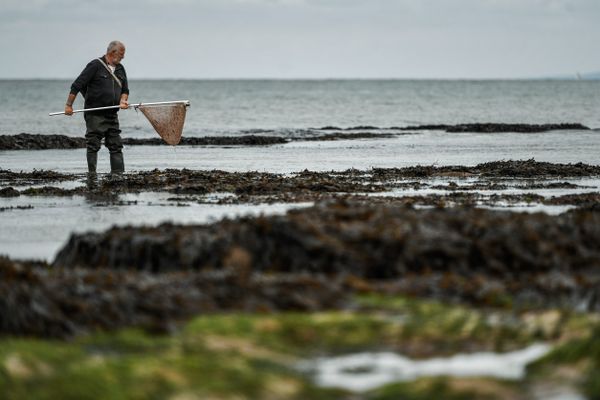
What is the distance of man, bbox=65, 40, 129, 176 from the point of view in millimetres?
18344

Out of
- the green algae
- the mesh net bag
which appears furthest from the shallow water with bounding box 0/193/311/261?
the green algae

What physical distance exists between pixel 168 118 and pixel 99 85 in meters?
2.11

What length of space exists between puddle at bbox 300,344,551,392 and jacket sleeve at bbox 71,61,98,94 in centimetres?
1340

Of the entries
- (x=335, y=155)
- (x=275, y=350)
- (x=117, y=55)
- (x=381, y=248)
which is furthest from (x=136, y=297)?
(x=335, y=155)

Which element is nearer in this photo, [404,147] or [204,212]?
[204,212]

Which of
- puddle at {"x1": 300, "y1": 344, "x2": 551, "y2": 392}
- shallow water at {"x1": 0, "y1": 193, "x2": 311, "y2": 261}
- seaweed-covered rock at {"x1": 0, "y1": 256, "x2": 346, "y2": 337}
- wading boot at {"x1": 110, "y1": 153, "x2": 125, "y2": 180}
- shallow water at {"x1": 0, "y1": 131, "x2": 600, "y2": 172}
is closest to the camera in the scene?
puddle at {"x1": 300, "y1": 344, "x2": 551, "y2": 392}

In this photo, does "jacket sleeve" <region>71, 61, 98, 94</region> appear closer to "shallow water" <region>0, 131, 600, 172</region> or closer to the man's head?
the man's head

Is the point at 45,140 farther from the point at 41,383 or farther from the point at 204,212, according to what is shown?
the point at 41,383

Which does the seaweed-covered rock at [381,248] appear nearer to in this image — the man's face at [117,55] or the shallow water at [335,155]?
the man's face at [117,55]

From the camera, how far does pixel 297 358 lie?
18.9 feet

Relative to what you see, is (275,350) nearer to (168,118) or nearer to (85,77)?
(85,77)

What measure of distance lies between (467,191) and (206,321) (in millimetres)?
10439

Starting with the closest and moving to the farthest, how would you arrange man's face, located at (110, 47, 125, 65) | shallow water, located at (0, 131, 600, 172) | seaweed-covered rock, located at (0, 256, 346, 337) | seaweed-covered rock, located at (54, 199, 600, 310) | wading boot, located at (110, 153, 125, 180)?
seaweed-covered rock, located at (0, 256, 346, 337) < seaweed-covered rock, located at (54, 199, 600, 310) < man's face, located at (110, 47, 125, 65) < wading boot, located at (110, 153, 125, 180) < shallow water, located at (0, 131, 600, 172)

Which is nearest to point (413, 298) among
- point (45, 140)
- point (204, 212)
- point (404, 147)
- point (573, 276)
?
point (573, 276)
